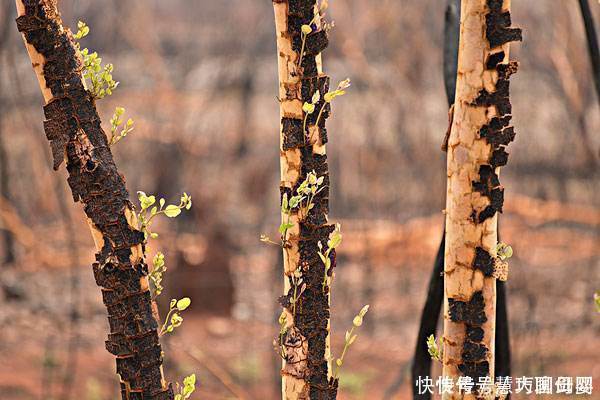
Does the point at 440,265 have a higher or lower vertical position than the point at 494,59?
lower

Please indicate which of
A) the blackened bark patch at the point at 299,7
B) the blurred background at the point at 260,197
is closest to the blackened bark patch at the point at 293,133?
the blackened bark patch at the point at 299,7

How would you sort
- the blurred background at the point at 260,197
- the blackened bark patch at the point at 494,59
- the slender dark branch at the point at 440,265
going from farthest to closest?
1. the blurred background at the point at 260,197
2. the slender dark branch at the point at 440,265
3. the blackened bark patch at the point at 494,59

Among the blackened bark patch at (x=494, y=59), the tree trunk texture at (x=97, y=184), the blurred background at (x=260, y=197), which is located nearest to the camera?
the tree trunk texture at (x=97, y=184)

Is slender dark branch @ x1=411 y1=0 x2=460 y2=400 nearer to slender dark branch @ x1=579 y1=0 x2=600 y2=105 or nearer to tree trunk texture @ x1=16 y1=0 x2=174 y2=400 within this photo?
slender dark branch @ x1=579 y1=0 x2=600 y2=105

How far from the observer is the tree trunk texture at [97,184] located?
0.72 meters

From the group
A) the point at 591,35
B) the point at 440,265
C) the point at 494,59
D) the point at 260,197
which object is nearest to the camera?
the point at 494,59

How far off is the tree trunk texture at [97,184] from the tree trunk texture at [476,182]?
344mm

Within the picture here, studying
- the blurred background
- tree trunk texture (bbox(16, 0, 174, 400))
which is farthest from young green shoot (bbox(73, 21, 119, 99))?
the blurred background

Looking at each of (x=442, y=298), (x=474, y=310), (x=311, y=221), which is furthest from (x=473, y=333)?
(x=311, y=221)

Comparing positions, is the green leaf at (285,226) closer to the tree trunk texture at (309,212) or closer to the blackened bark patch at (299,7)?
the tree trunk texture at (309,212)

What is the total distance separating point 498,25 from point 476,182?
165 mm

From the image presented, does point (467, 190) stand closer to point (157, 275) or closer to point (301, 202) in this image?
point (301, 202)

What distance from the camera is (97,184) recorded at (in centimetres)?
72

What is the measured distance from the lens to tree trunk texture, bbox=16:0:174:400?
0.72m
